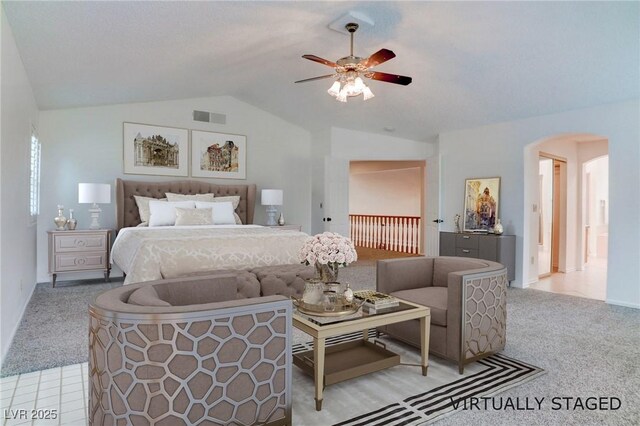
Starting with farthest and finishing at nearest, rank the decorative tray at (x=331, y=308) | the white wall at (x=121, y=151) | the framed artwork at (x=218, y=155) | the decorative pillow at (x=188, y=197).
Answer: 1. the framed artwork at (x=218, y=155)
2. the decorative pillow at (x=188, y=197)
3. the white wall at (x=121, y=151)
4. the decorative tray at (x=331, y=308)

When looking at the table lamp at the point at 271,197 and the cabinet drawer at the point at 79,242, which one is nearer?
the cabinet drawer at the point at 79,242

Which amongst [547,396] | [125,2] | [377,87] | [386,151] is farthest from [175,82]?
[547,396]

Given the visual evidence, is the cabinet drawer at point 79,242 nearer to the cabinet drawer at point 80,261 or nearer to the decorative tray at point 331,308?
the cabinet drawer at point 80,261

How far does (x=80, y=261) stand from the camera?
16.9 ft

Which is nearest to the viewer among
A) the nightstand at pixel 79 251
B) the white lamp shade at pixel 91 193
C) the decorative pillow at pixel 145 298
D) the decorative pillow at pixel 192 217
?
the decorative pillow at pixel 145 298

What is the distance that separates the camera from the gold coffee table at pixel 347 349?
2086 mm

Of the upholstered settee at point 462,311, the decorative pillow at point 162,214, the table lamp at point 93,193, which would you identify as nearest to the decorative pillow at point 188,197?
the decorative pillow at point 162,214

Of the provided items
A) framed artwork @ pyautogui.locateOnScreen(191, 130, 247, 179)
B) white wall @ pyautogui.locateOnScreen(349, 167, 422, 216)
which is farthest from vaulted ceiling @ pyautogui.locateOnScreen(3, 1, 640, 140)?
white wall @ pyautogui.locateOnScreen(349, 167, 422, 216)

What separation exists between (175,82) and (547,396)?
522cm

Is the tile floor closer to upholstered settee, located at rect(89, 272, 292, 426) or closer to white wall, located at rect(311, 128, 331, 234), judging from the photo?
upholstered settee, located at rect(89, 272, 292, 426)

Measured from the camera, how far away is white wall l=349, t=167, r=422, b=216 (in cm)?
1038

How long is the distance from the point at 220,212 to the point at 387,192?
638cm

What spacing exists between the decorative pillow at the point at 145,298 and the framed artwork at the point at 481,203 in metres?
5.06

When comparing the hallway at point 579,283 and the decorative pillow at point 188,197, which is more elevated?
the decorative pillow at point 188,197
